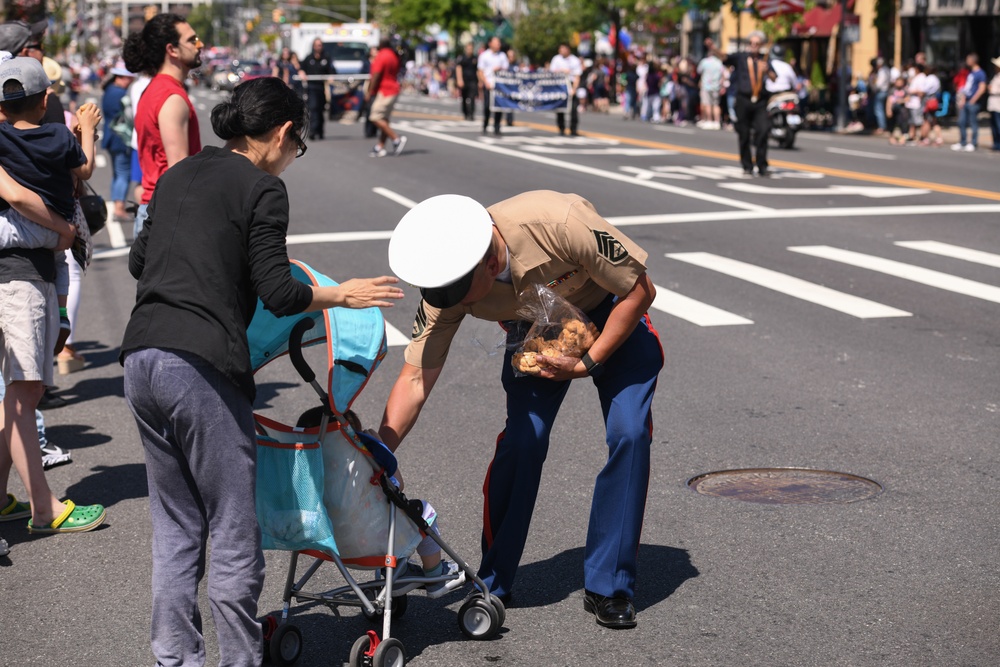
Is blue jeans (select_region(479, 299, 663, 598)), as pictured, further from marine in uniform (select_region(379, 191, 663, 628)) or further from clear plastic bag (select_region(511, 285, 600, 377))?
clear plastic bag (select_region(511, 285, 600, 377))

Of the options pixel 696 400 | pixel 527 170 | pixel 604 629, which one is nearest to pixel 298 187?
pixel 527 170

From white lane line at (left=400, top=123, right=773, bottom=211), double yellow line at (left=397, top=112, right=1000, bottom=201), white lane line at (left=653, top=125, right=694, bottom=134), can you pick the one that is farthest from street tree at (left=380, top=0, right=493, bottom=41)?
white lane line at (left=400, top=123, right=773, bottom=211)

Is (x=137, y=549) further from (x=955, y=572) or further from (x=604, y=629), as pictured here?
(x=955, y=572)

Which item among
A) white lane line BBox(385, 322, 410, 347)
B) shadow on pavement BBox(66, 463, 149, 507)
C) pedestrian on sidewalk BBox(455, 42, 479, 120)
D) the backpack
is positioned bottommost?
shadow on pavement BBox(66, 463, 149, 507)

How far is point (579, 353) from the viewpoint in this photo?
4172 mm

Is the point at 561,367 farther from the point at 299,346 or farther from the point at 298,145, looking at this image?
the point at 298,145

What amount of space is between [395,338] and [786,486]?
3.91 m

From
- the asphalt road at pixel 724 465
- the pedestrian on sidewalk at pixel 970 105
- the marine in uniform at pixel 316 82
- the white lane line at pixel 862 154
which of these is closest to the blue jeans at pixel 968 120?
the pedestrian on sidewalk at pixel 970 105

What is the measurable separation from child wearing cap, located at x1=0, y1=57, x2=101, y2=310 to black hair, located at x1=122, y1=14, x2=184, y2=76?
1.43 m

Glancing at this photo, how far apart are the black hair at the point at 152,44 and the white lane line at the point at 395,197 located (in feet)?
29.5

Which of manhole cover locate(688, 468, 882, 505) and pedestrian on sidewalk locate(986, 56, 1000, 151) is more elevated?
pedestrian on sidewalk locate(986, 56, 1000, 151)

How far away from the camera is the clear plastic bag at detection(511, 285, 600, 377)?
4.11 metres

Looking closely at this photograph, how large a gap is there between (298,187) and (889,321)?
35.4ft

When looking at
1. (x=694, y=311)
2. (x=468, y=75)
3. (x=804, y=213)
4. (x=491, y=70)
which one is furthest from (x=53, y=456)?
(x=468, y=75)
